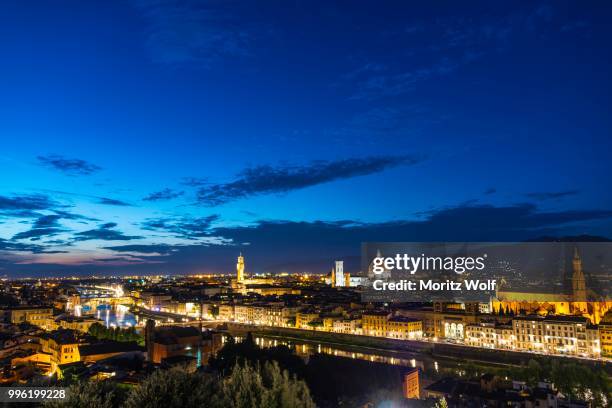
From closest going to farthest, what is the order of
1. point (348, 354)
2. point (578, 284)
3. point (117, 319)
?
point (348, 354)
point (578, 284)
point (117, 319)

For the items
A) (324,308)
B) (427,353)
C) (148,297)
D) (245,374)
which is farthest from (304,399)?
(148,297)

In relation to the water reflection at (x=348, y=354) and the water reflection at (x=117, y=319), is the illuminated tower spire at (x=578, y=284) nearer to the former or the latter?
the water reflection at (x=348, y=354)

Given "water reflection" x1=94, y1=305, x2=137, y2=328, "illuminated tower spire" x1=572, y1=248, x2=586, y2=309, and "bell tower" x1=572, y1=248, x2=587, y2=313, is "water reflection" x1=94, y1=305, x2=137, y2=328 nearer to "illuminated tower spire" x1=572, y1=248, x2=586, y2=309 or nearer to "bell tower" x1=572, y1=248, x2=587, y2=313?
"bell tower" x1=572, y1=248, x2=587, y2=313

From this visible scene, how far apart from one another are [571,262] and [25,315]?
3122 centimetres

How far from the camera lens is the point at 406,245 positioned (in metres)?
23.8

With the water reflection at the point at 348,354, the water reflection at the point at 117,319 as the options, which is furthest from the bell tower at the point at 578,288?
the water reflection at the point at 117,319

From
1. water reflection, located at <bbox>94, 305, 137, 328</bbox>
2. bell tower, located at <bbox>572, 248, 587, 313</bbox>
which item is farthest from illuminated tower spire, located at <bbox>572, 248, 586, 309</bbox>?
water reflection, located at <bbox>94, 305, 137, 328</bbox>

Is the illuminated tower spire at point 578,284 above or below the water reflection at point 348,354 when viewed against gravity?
above

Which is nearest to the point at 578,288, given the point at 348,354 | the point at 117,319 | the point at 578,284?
the point at 578,284

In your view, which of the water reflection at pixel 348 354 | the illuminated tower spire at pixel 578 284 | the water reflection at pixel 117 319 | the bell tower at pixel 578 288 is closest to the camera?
the water reflection at pixel 348 354

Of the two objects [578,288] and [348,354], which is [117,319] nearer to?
[348,354]

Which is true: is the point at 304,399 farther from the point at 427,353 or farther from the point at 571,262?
the point at 571,262

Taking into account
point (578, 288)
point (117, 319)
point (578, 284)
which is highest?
point (578, 284)

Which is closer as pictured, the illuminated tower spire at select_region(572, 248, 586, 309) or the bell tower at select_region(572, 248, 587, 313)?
the bell tower at select_region(572, 248, 587, 313)
